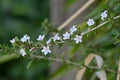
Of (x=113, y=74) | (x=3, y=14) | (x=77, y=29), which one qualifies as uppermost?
(x=3, y=14)

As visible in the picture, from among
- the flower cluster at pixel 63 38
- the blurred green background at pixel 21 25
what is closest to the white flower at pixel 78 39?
the flower cluster at pixel 63 38

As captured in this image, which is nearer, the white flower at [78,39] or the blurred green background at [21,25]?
the white flower at [78,39]

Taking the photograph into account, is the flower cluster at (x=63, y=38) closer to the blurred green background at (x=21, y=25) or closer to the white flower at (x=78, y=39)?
the white flower at (x=78, y=39)

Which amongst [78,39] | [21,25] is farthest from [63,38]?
[21,25]

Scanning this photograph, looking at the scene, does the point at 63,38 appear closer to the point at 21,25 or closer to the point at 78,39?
the point at 78,39

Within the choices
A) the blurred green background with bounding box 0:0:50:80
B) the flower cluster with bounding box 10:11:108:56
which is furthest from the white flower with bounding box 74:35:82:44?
the blurred green background with bounding box 0:0:50:80

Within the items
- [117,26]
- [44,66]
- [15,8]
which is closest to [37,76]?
[44,66]

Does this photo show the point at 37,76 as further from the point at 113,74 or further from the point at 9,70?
the point at 113,74

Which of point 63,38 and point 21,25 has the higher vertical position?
point 21,25

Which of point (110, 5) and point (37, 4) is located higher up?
point (37, 4)

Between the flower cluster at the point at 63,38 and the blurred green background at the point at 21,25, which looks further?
the blurred green background at the point at 21,25

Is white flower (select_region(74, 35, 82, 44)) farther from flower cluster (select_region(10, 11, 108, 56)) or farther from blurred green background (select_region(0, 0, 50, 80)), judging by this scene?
blurred green background (select_region(0, 0, 50, 80))
